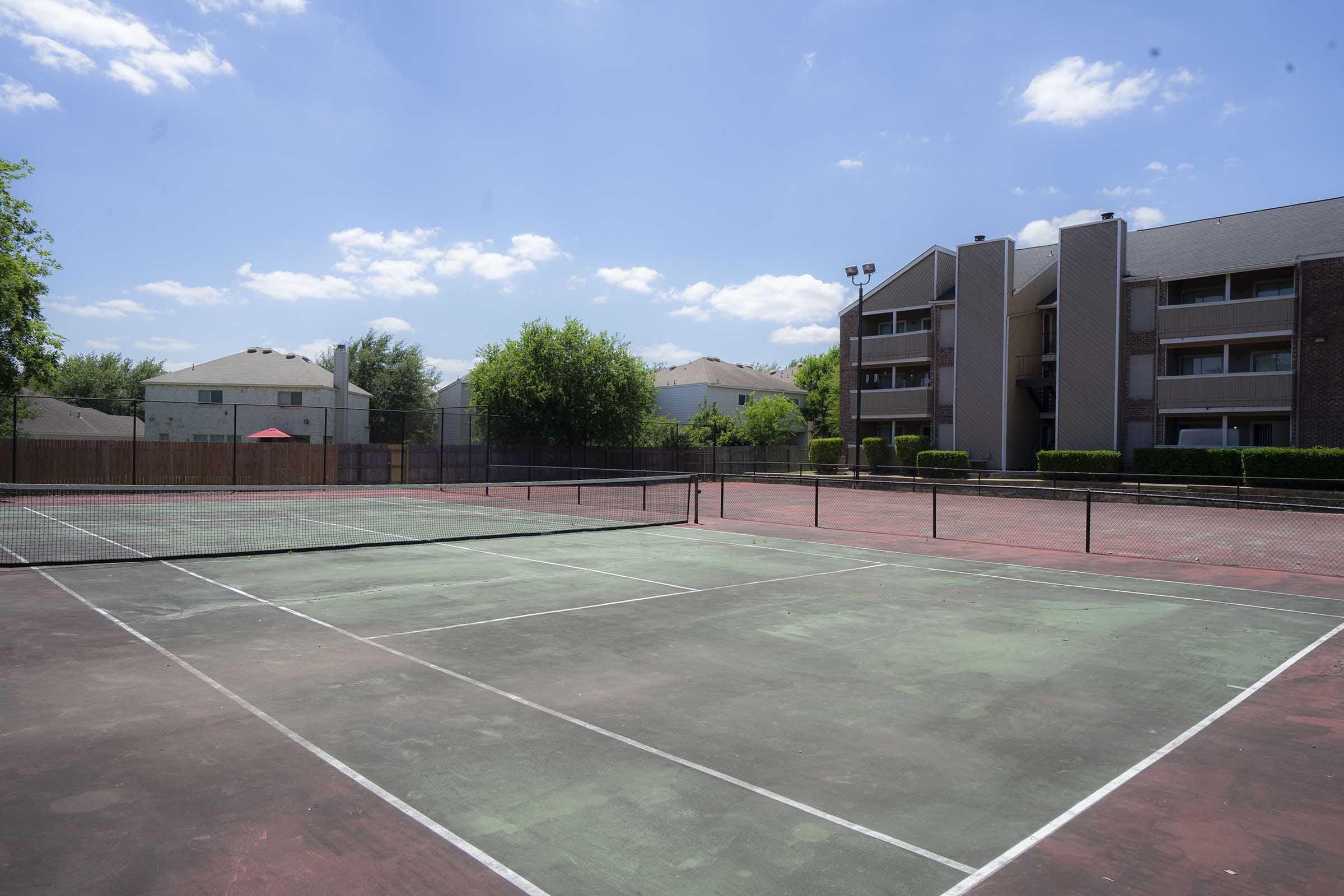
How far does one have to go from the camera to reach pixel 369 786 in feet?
16.2

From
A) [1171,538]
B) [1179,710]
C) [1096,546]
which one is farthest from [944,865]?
[1171,538]

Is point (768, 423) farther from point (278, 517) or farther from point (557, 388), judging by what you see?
point (278, 517)

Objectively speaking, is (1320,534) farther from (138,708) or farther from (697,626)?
(138,708)

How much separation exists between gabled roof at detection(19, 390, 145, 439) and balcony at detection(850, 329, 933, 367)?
41390mm

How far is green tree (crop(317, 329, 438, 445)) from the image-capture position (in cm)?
6806

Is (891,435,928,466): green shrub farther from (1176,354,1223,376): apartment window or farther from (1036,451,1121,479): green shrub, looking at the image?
(1176,354,1223,376): apartment window

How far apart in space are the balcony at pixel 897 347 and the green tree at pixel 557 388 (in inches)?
524

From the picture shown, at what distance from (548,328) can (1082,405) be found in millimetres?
27174

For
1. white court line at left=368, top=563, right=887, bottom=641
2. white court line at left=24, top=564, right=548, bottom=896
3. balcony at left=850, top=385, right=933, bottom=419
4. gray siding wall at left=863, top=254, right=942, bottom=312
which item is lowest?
white court line at left=368, top=563, right=887, bottom=641

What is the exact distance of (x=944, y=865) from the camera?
4.09 m

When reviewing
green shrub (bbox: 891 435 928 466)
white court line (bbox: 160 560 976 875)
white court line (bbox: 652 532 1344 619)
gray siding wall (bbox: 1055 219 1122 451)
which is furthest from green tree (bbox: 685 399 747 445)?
white court line (bbox: 160 560 976 875)

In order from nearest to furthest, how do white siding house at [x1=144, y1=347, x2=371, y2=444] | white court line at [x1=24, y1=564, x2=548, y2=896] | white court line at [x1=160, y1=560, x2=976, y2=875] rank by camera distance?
1. white court line at [x1=24, y1=564, x2=548, y2=896]
2. white court line at [x1=160, y1=560, x2=976, y2=875]
3. white siding house at [x1=144, y1=347, x2=371, y2=444]

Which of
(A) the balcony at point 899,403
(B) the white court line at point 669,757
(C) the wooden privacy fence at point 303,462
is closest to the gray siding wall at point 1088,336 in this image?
(A) the balcony at point 899,403

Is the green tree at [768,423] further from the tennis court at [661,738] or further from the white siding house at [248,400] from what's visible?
the tennis court at [661,738]
